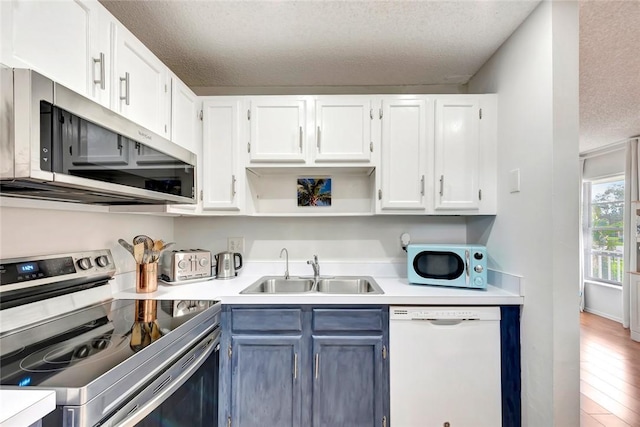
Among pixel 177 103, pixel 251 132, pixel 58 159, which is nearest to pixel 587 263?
pixel 251 132

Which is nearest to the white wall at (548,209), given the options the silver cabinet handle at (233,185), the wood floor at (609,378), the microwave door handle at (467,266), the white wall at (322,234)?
the microwave door handle at (467,266)

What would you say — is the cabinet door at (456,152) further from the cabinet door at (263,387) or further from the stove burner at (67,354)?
the stove burner at (67,354)

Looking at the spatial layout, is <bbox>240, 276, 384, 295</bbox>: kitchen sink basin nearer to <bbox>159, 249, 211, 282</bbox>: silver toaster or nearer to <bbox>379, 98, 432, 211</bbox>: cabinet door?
<bbox>159, 249, 211, 282</bbox>: silver toaster

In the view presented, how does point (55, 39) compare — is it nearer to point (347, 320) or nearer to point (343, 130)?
point (343, 130)

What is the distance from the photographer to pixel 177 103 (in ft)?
5.84

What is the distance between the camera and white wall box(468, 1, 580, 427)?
1.39 meters

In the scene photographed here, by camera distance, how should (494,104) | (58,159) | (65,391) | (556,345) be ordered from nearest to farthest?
1. (65,391)
2. (58,159)
3. (556,345)
4. (494,104)

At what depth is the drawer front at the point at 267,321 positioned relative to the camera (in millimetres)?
1652

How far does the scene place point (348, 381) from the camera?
5.35 ft

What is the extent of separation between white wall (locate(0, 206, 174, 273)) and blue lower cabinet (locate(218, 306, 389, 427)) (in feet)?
2.50

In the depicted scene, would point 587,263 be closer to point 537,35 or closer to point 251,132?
point 537,35

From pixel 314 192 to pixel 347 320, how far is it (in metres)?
1.02

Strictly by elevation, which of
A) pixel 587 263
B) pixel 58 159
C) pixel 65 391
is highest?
pixel 58 159

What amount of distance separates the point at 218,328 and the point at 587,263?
19.6 feet
